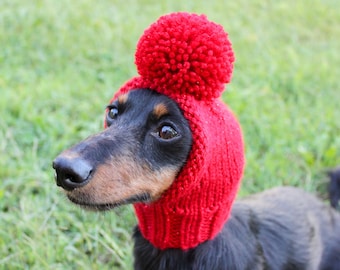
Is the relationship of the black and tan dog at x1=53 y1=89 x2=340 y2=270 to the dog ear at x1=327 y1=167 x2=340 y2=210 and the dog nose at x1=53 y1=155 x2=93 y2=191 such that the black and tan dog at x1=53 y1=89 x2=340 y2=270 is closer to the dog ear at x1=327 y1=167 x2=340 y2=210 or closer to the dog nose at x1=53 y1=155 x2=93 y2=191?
the dog nose at x1=53 y1=155 x2=93 y2=191

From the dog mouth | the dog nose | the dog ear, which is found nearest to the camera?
the dog nose

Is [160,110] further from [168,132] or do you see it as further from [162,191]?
[162,191]

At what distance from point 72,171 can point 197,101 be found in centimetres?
58

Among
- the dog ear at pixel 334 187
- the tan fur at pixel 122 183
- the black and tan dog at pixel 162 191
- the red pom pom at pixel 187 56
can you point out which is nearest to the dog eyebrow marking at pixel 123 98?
the black and tan dog at pixel 162 191

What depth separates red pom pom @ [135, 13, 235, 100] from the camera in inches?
75.7

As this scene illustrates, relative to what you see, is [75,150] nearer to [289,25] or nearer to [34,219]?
[34,219]

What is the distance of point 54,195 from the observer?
3.18 metres

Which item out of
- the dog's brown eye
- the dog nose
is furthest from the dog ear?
the dog nose

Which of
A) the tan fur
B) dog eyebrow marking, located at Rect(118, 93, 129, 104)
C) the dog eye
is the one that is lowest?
the tan fur

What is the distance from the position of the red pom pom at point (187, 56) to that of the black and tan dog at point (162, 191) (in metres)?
0.10

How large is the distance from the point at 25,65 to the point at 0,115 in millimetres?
1025

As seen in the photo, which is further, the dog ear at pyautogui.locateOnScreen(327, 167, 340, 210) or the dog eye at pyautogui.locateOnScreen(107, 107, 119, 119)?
the dog ear at pyautogui.locateOnScreen(327, 167, 340, 210)

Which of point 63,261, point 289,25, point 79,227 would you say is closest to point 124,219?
point 79,227

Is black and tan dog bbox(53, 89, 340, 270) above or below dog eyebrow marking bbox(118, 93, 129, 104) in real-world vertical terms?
below
